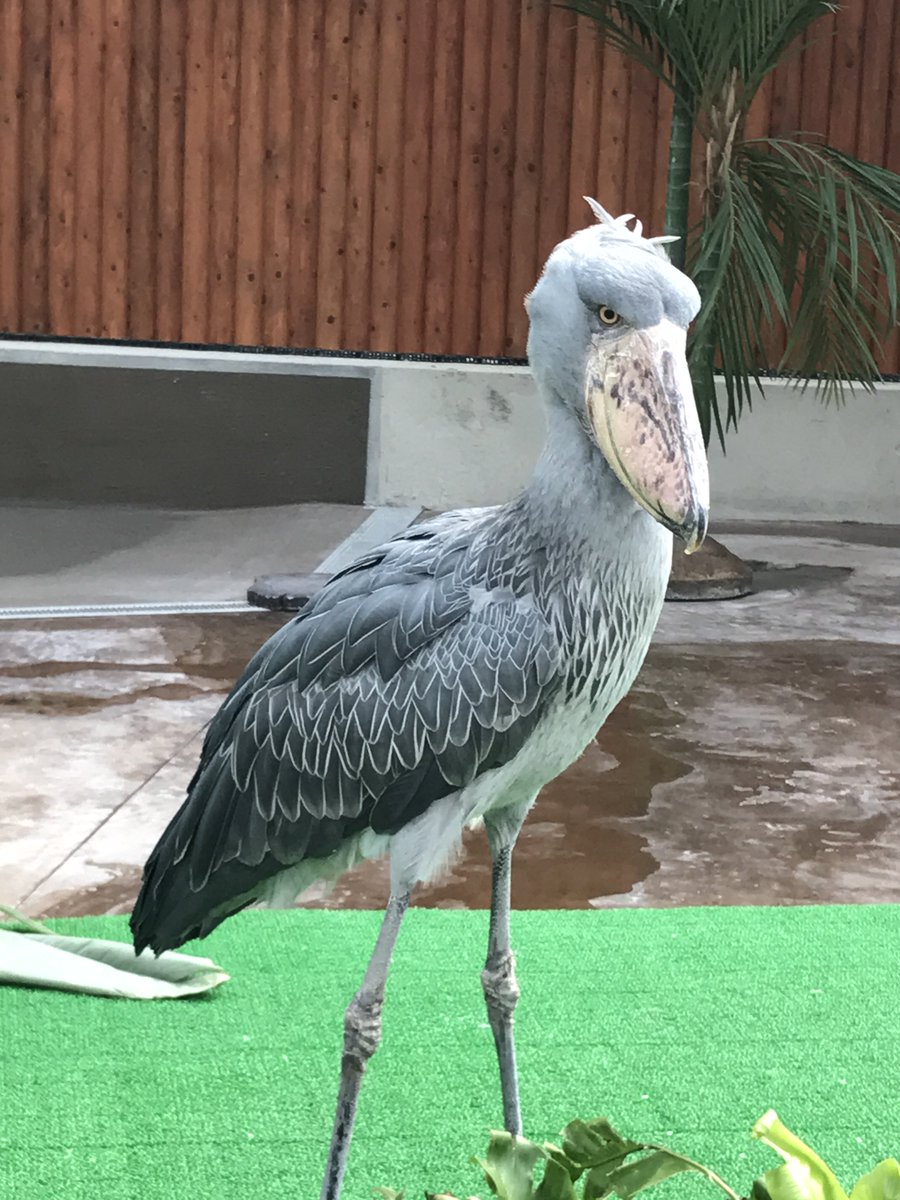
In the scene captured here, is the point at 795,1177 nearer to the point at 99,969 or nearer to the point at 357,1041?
the point at 357,1041

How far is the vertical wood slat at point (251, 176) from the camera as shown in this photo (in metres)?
7.07

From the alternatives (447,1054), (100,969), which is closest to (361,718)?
(447,1054)

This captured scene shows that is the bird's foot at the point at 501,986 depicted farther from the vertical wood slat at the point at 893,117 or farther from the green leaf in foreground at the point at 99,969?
the vertical wood slat at the point at 893,117

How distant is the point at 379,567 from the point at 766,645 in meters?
3.54

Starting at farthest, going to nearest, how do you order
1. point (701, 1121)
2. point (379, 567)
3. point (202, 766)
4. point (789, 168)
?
point (789, 168) → point (701, 1121) → point (202, 766) → point (379, 567)

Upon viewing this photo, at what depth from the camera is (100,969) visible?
2631 mm

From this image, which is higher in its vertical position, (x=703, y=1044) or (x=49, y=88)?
(x=49, y=88)

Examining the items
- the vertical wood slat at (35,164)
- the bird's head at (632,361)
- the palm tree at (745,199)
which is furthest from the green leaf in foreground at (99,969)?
the vertical wood slat at (35,164)

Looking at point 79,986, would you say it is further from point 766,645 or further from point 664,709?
point 766,645

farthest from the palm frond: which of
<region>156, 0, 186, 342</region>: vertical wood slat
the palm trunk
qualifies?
<region>156, 0, 186, 342</region>: vertical wood slat

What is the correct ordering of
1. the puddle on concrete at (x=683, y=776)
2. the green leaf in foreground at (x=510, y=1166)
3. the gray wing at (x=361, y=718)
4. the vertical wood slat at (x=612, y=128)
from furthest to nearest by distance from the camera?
the vertical wood slat at (x=612, y=128)
the puddle on concrete at (x=683, y=776)
the gray wing at (x=361, y=718)
the green leaf in foreground at (x=510, y=1166)

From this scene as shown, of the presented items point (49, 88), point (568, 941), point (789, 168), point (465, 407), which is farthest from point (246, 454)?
point (568, 941)

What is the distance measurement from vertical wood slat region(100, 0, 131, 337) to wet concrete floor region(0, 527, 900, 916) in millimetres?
2460

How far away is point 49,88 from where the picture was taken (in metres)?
7.14
